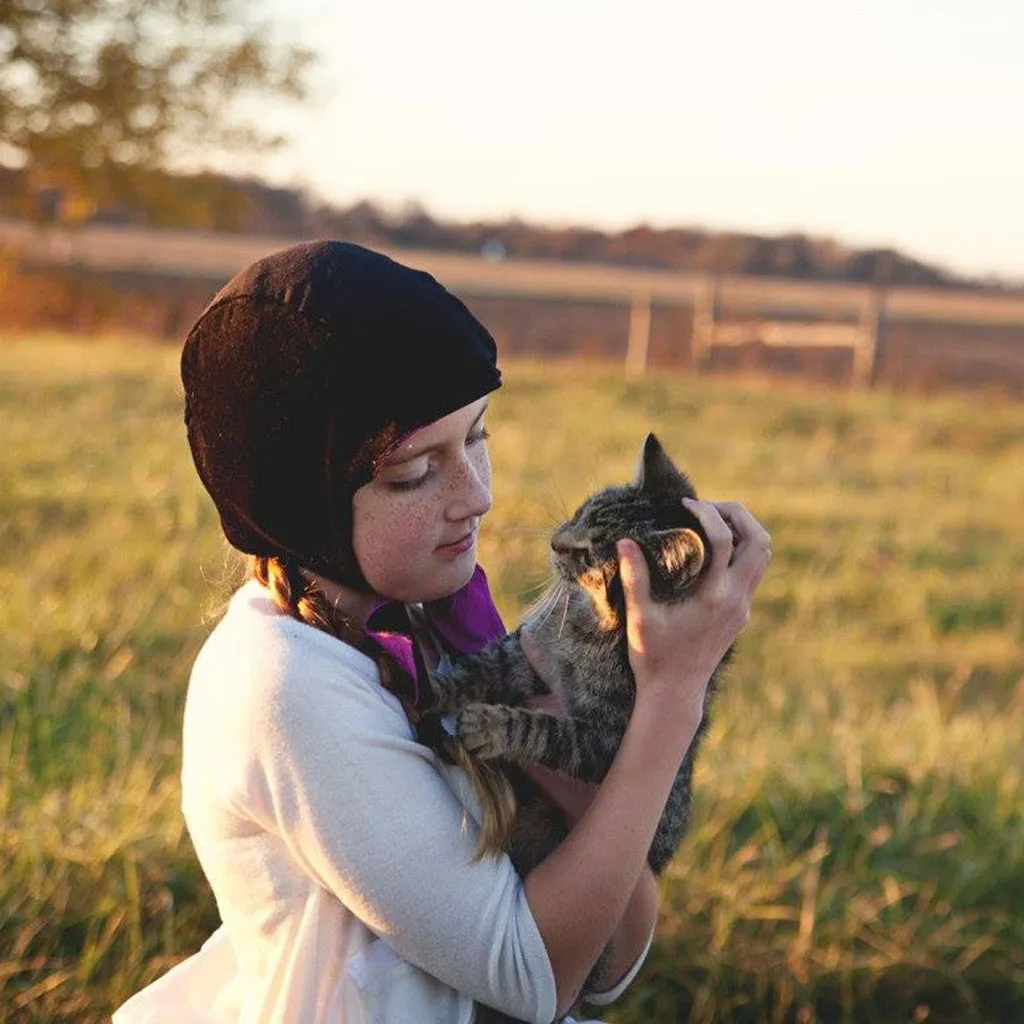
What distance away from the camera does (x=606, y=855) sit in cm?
193

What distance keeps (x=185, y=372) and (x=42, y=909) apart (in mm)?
1763

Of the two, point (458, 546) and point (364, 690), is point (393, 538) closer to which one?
point (458, 546)

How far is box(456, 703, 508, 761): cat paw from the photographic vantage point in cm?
212

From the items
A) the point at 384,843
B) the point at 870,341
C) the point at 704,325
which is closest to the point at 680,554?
the point at 384,843

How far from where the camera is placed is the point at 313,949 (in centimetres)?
195

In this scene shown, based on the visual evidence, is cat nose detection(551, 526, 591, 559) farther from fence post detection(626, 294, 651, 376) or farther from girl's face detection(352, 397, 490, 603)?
fence post detection(626, 294, 651, 376)

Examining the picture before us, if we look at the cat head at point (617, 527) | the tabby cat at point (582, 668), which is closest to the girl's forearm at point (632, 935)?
the tabby cat at point (582, 668)

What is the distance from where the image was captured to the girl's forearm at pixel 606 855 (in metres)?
1.92

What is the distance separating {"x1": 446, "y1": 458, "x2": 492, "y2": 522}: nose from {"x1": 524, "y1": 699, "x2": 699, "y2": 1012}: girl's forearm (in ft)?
1.23

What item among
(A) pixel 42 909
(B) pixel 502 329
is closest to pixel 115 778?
(A) pixel 42 909

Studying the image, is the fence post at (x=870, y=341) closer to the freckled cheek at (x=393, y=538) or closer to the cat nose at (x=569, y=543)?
the cat nose at (x=569, y=543)

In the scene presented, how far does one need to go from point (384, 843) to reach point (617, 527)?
0.86 m

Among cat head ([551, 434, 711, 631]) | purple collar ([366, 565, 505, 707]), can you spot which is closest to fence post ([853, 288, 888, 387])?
cat head ([551, 434, 711, 631])

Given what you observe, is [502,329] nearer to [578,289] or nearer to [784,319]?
[784,319]
